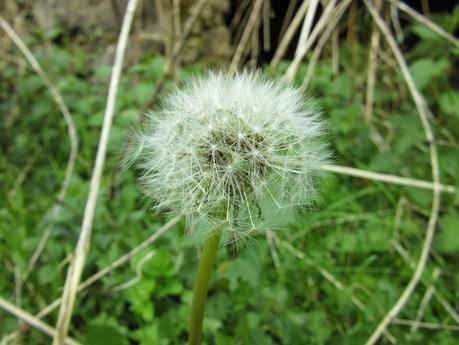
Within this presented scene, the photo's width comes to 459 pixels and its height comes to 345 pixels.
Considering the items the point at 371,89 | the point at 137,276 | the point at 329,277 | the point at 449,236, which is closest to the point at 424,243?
the point at 449,236

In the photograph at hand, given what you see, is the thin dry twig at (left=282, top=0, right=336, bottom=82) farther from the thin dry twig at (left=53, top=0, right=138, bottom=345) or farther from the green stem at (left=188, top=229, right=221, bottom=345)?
the green stem at (left=188, top=229, right=221, bottom=345)

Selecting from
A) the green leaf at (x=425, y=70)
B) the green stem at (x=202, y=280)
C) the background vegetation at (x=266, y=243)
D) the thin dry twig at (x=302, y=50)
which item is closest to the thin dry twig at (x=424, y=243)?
the background vegetation at (x=266, y=243)

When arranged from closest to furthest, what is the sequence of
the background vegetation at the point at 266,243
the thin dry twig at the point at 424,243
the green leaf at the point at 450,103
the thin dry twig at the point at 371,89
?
the thin dry twig at the point at 424,243, the background vegetation at the point at 266,243, the green leaf at the point at 450,103, the thin dry twig at the point at 371,89

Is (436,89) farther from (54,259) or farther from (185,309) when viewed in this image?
(54,259)

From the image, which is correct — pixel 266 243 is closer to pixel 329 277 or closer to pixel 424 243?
pixel 329 277

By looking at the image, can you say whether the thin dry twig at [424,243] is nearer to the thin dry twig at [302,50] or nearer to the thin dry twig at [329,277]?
the thin dry twig at [329,277]

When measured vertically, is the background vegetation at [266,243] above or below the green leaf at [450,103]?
below
